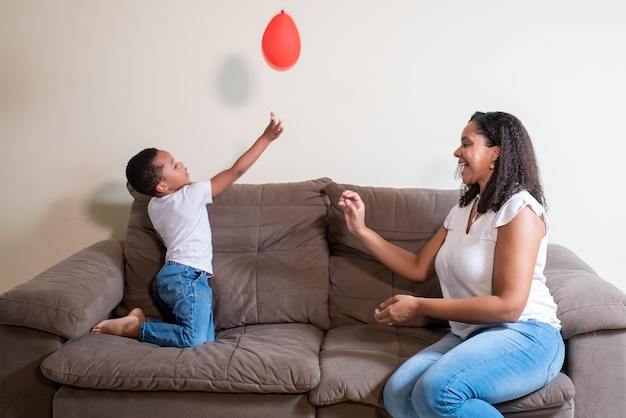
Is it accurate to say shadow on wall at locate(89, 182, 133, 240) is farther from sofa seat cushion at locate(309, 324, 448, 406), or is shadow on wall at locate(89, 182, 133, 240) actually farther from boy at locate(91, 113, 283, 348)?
sofa seat cushion at locate(309, 324, 448, 406)

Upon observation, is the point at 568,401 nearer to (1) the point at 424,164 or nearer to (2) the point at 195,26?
(1) the point at 424,164

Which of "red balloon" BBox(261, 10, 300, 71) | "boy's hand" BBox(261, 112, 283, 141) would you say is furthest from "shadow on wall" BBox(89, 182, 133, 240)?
"red balloon" BBox(261, 10, 300, 71)

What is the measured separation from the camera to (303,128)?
289cm

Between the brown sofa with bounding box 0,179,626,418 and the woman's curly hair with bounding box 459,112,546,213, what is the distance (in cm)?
40

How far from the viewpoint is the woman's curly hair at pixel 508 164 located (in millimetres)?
2076

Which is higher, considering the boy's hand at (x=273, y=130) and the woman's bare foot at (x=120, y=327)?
the boy's hand at (x=273, y=130)

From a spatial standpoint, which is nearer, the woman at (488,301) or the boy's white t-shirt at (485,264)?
the woman at (488,301)

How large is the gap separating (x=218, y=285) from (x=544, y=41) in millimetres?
1674

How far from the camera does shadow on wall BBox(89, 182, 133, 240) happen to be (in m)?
3.01

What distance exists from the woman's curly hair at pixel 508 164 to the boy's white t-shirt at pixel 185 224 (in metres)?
1.04

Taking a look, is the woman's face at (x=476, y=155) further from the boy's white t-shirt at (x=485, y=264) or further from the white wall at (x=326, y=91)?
the white wall at (x=326, y=91)

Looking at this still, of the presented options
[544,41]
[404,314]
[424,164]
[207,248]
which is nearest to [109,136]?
[207,248]

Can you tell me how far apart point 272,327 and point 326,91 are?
3.40 feet

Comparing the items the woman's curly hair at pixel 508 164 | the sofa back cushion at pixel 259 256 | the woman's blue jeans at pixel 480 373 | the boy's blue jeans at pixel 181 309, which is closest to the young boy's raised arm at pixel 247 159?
the sofa back cushion at pixel 259 256
